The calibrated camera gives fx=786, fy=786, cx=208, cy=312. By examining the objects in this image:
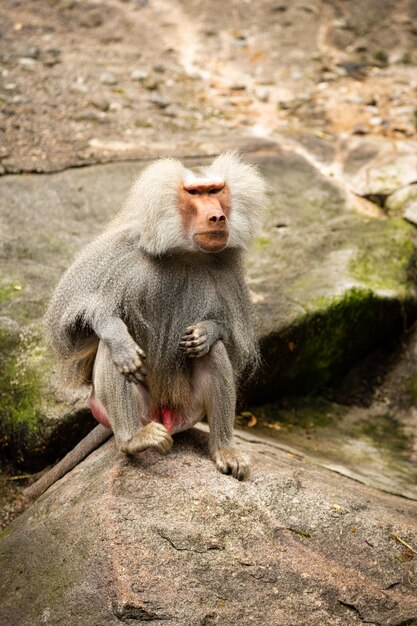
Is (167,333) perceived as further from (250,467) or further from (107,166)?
(107,166)

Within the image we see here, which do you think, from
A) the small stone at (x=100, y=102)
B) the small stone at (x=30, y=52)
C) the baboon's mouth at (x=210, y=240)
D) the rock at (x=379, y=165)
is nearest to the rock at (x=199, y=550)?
the baboon's mouth at (x=210, y=240)

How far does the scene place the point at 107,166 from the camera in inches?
287

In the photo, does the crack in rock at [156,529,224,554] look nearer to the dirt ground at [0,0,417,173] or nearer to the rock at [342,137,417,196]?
the dirt ground at [0,0,417,173]

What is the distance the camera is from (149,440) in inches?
156

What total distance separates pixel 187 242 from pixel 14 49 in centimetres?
592

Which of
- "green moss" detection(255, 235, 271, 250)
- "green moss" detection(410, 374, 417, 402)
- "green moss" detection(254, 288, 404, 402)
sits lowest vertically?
"green moss" detection(410, 374, 417, 402)

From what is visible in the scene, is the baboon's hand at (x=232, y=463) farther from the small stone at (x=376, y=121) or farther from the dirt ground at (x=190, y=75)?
the small stone at (x=376, y=121)

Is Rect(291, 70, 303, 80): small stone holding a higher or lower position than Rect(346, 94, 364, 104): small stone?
higher

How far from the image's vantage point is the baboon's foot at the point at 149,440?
396 cm

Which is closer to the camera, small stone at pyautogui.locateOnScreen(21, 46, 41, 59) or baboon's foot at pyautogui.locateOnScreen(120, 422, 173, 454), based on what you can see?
baboon's foot at pyautogui.locateOnScreen(120, 422, 173, 454)

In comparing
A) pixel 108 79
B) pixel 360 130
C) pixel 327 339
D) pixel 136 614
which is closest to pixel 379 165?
pixel 360 130

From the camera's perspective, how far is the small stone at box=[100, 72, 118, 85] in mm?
8914

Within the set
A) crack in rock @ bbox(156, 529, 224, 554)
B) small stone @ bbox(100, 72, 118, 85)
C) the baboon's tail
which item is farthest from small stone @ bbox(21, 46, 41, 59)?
crack in rock @ bbox(156, 529, 224, 554)

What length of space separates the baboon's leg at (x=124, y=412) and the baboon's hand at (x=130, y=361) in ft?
0.28
